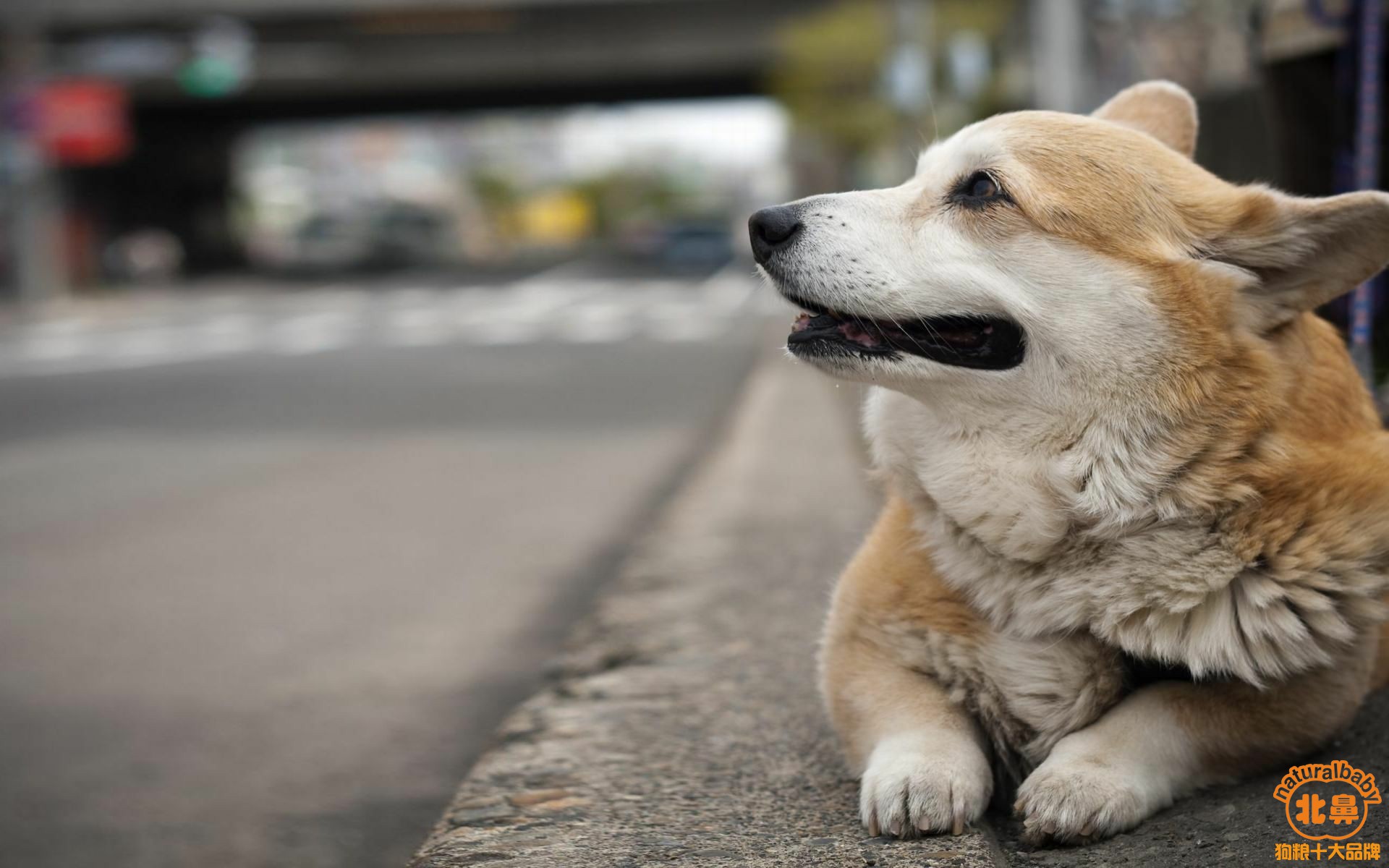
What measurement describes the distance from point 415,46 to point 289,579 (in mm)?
33353

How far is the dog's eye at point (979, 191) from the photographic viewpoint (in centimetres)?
292

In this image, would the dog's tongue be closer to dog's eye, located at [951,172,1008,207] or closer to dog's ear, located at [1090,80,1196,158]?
dog's eye, located at [951,172,1008,207]

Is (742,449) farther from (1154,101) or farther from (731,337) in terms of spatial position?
(731,337)

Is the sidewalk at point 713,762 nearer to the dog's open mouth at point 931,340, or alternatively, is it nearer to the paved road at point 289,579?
the paved road at point 289,579

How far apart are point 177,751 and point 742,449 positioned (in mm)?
4817

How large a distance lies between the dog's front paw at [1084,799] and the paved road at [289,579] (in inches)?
64.7

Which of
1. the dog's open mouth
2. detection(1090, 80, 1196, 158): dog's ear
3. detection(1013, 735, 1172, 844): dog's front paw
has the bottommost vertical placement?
detection(1013, 735, 1172, 844): dog's front paw

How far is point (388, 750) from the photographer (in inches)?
160

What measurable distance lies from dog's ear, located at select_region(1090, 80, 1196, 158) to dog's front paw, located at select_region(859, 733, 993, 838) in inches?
67.2

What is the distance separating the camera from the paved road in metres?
3.71

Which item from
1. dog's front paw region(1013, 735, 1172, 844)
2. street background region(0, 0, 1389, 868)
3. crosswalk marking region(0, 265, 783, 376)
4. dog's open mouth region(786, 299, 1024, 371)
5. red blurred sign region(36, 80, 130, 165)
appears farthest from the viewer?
red blurred sign region(36, 80, 130, 165)

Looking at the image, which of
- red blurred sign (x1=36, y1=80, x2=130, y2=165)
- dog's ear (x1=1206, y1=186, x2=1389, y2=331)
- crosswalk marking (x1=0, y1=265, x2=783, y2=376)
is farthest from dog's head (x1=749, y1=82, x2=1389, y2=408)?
red blurred sign (x1=36, y1=80, x2=130, y2=165)

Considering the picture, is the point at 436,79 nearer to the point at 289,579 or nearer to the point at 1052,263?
the point at 289,579

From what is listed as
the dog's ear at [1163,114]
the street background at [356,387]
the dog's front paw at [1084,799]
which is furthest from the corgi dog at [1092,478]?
the street background at [356,387]
